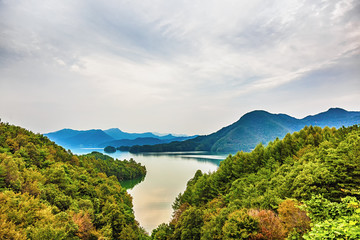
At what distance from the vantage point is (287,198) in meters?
14.8

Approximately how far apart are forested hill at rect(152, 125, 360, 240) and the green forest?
3 cm

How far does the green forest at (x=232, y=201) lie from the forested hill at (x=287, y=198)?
0.03m

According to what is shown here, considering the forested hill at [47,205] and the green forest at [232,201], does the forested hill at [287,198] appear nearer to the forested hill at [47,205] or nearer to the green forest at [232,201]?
the green forest at [232,201]

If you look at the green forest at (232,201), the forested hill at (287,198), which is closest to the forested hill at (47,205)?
the green forest at (232,201)

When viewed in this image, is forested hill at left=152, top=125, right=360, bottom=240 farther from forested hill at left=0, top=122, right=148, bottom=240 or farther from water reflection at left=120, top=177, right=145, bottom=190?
water reflection at left=120, top=177, right=145, bottom=190

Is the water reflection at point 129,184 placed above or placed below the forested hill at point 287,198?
below

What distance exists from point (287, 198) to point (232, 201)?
301 inches

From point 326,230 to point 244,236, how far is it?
6.79 meters

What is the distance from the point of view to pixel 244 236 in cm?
1084

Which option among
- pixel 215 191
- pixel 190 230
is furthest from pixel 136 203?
pixel 190 230

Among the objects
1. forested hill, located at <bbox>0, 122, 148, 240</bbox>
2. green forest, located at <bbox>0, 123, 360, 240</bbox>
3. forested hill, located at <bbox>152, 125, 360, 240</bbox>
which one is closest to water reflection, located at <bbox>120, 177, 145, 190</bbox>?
green forest, located at <bbox>0, 123, 360, 240</bbox>

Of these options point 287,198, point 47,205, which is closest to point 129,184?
point 47,205

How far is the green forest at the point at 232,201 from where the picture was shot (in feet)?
33.7

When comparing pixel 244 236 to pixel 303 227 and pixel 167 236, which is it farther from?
pixel 167 236
